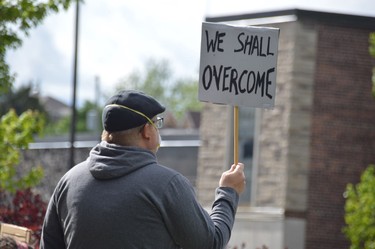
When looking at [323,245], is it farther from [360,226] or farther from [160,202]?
[160,202]

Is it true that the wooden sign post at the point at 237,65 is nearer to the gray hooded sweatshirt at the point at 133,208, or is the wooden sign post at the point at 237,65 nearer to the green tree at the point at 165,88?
the gray hooded sweatshirt at the point at 133,208

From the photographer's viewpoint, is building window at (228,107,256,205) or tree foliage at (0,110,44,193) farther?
building window at (228,107,256,205)

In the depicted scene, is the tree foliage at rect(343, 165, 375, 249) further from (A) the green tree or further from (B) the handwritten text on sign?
(A) the green tree

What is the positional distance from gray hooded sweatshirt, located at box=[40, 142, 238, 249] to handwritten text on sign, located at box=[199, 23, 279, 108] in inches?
36.8

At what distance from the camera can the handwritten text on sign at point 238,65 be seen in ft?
21.3

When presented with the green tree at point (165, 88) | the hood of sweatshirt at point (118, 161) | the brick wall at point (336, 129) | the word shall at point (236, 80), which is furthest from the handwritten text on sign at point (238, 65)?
the green tree at point (165, 88)

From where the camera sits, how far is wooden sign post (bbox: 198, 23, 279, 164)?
6484 millimetres

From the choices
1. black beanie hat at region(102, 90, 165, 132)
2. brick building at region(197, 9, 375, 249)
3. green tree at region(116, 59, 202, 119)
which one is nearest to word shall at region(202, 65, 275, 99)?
black beanie hat at region(102, 90, 165, 132)

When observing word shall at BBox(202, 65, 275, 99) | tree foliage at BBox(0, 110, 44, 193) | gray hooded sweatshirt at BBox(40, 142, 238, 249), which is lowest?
tree foliage at BBox(0, 110, 44, 193)

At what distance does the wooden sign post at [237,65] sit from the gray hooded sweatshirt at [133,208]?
36.6 inches

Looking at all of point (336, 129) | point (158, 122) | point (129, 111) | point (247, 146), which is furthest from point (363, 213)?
point (129, 111)

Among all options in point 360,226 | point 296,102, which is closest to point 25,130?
point 360,226

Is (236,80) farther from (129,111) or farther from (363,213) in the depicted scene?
(363,213)

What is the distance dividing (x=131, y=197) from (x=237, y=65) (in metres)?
1.28
